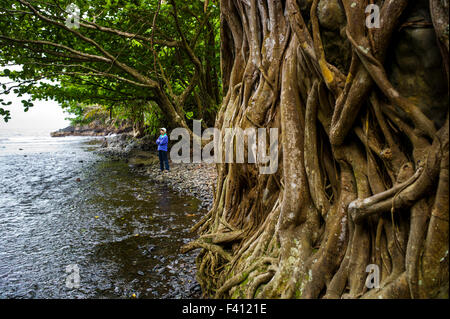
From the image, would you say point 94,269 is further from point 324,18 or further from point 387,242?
point 324,18

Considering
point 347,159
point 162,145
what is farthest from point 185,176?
point 347,159

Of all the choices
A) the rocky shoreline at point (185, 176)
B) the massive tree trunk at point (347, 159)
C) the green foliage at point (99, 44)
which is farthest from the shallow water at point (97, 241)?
the green foliage at point (99, 44)

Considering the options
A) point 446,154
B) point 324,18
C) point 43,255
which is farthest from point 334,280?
point 43,255

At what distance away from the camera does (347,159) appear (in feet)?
8.15

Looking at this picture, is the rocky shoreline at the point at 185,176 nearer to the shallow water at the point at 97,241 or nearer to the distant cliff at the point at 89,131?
the shallow water at the point at 97,241

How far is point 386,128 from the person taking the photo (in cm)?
217

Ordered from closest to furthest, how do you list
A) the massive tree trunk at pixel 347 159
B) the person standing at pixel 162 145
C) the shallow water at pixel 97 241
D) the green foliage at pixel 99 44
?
1. the massive tree trunk at pixel 347 159
2. the shallow water at pixel 97 241
3. the green foliage at pixel 99 44
4. the person standing at pixel 162 145

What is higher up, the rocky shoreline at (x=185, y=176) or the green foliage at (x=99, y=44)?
the green foliage at (x=99, y=44)

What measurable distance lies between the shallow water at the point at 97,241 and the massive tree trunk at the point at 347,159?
843mm

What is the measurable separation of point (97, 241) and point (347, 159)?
13.5 feet

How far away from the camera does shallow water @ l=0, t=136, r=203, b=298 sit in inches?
132

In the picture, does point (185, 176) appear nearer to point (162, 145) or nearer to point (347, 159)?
point (162, 145)

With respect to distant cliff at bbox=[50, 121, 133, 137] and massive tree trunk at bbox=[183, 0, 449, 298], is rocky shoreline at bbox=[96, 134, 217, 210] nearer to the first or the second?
massive tree trunk at bbox=[183, 0, 449, 298]

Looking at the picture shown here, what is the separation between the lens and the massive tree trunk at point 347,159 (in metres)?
1.82
